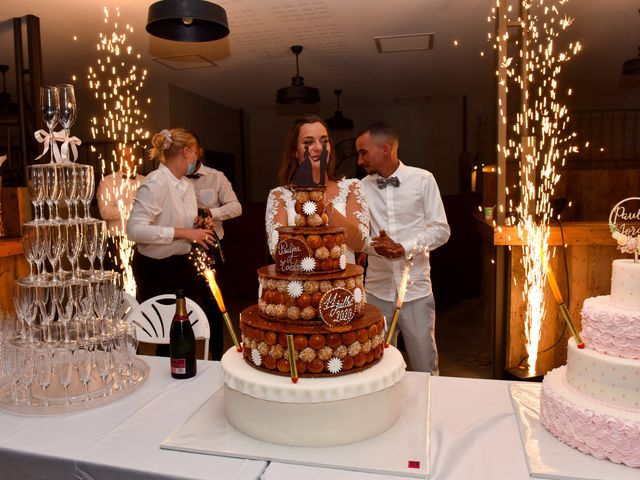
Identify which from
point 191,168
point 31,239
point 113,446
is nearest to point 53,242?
point 31,239

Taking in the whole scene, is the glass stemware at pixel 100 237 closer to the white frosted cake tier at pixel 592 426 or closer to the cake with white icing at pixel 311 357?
the cake with white icing at pixel 311 357

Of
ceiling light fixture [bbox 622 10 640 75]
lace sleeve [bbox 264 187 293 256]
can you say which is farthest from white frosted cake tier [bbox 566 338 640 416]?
ceiling light fixture [bbox 622 10 640 75]

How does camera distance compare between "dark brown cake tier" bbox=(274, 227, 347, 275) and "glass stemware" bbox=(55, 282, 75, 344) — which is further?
"glass stemware" bbox=(55, 282, 75, 344)

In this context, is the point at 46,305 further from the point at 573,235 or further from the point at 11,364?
the point at 573,235

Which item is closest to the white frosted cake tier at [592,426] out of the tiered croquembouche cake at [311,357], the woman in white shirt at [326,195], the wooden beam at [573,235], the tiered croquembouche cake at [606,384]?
the tiered croquembouche cake at [606,384]

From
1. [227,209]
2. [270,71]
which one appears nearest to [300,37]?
[270,71]

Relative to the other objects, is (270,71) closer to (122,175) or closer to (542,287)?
(122,175)

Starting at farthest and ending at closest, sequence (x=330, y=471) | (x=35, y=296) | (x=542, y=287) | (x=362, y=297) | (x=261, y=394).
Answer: (x=542, y=287) < (x=35, y=296) < (x=362, y=297) < (x=261, y=394) < (x=330, y=471)

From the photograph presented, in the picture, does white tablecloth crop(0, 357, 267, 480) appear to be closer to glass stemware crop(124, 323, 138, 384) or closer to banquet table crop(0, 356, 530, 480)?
banquet table crop(0, 356, 530, 480)

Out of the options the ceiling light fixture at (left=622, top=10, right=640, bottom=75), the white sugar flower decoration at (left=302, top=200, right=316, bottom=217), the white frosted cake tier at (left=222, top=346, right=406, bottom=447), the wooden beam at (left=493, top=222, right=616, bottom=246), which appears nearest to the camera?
the white frosted cake tier at (left=222, top=346, right=406, bottom=447)

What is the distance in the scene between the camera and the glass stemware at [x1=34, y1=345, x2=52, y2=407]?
1580 mm

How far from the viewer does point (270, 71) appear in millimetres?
6590

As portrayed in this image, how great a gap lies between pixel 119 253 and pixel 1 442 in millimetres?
4288

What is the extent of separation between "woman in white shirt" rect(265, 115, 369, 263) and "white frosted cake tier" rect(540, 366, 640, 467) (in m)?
1.06
